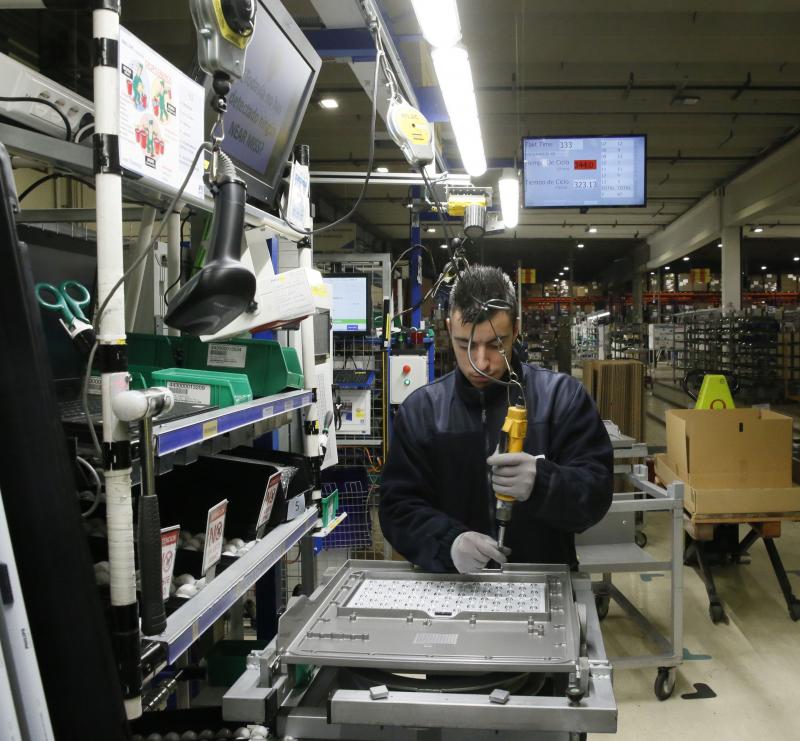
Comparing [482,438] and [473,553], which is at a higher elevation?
[482,438]

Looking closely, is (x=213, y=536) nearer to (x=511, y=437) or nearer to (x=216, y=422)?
(x=216, y=422)

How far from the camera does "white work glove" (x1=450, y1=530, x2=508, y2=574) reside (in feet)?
5.18

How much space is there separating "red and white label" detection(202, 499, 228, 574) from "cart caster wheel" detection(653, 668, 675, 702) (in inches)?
97.8

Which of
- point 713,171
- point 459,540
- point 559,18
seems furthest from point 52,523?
point 713,171

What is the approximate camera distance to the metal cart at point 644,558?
3.27 meters

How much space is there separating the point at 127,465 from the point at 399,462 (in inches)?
36.0

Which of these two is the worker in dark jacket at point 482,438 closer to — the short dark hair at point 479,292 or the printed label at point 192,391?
the short dark hair at point 479,292

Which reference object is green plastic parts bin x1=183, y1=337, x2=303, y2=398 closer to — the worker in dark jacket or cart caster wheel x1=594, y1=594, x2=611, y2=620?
the worker in dark jacket

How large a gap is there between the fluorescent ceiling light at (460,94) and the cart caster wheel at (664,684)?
294 cm

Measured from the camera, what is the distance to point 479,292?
6.27 ft

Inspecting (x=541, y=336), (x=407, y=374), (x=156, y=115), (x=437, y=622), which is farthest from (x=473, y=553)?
(x=541, y=336)

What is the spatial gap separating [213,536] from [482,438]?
78 cm

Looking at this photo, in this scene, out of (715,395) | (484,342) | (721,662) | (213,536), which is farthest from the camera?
(715,395)

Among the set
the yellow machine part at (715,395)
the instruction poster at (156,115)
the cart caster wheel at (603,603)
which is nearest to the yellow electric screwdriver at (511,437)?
the instruction poster at (156,115)
